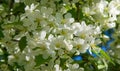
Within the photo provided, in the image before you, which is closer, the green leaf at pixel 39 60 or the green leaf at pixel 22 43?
the green leaf at pixel 39 60

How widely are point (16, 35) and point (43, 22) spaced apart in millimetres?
228

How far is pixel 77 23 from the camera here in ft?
8.26

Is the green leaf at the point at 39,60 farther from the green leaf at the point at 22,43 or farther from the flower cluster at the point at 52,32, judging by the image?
the green leaf at the point at 22,43

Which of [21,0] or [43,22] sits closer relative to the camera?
[43,22]

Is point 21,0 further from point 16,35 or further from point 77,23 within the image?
point 77,23

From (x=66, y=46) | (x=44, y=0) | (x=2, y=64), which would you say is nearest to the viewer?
(x=66, y=46)

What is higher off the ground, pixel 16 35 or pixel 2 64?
pixel 16 35

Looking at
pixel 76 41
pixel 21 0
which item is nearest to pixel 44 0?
pixel 21 0

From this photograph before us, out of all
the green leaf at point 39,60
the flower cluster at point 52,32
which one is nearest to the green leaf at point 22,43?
the flower cluster at point 52,32

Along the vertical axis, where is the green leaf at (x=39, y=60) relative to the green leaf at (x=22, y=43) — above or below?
below

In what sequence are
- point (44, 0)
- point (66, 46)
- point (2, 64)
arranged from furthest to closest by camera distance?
1. point (2, 64)
2. point (44, 0)
3. point (66, 46)

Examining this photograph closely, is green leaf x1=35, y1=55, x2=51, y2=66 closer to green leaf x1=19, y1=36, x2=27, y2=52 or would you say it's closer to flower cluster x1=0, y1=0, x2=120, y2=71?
flower cluster x1=0, y1=0, x2=120, y2=71

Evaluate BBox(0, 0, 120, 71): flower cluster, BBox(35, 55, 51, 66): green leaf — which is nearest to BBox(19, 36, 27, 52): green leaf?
BBox(0, 0, 120, 71): flower cluster

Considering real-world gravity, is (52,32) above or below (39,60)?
above
